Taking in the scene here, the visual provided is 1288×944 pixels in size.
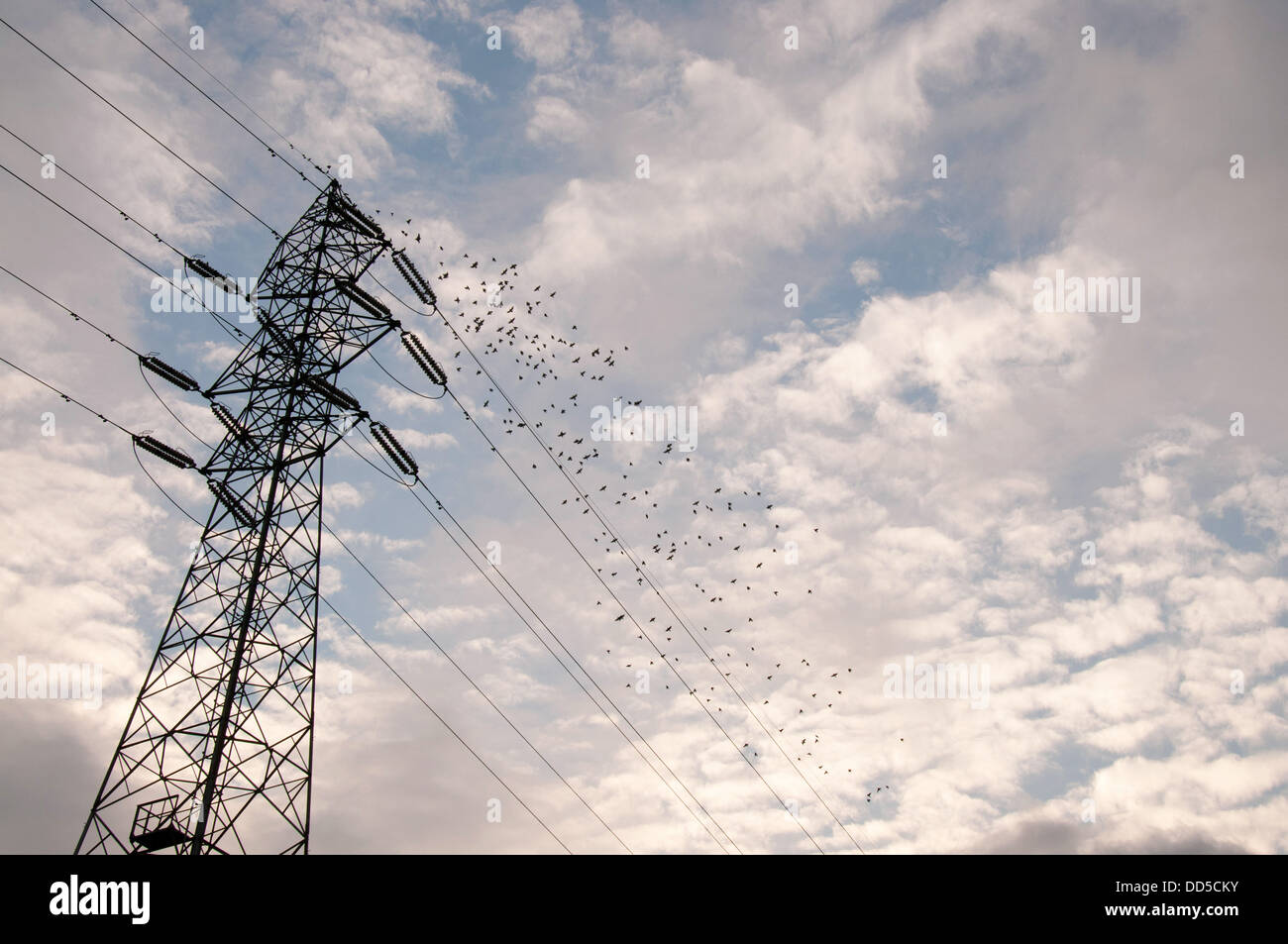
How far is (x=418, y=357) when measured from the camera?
78.8 feet

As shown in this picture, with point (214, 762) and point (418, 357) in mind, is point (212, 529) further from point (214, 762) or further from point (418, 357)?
point (418, 357)

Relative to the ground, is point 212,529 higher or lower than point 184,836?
higher
